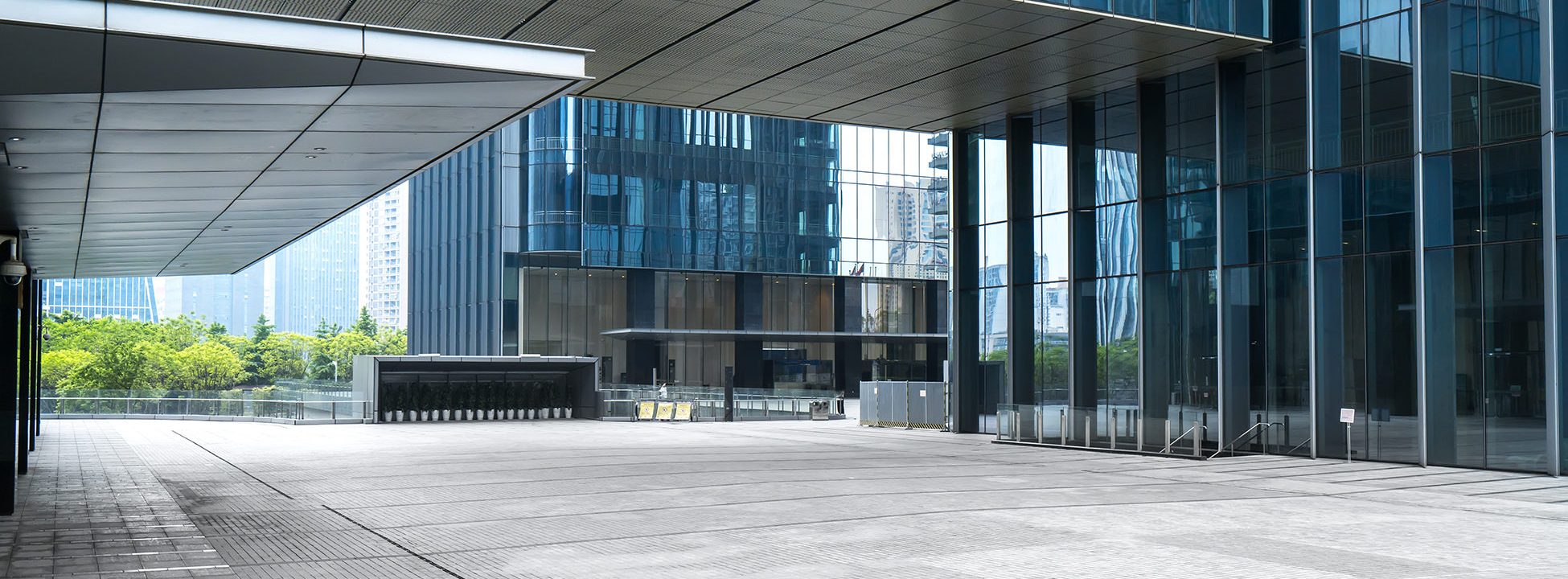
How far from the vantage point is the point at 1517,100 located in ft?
65.4

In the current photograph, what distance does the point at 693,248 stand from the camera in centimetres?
6069

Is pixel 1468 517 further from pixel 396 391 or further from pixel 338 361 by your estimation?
pixel 338 361

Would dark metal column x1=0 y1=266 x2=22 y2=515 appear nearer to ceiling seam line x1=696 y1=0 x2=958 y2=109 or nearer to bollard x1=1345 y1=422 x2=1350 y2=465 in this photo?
ceiling seam line x1=696 y1=0 x2=958 y2=109

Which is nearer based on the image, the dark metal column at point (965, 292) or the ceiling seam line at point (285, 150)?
the ceiling seam line at point (285, 150)

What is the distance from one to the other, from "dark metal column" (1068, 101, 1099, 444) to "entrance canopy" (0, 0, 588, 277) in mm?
15829

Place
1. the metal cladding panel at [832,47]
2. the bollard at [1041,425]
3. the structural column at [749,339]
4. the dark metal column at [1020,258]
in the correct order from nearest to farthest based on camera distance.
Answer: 1. the metal cladding panel at [832,47]
2. the bollard at [1041,425]
3. the dark metal column at [1020,258]
4. the structural column at [749,339]

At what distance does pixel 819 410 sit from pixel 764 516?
94.3ft

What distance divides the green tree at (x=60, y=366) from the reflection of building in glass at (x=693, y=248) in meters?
18.4

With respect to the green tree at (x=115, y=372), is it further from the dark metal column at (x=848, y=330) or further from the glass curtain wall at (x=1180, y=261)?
the glass curtain wall at (x=1180, y=261)

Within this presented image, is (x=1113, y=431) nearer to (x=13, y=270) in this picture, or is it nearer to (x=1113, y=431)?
(x=1113, y=431)

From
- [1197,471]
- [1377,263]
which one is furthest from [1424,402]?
[1197,471]

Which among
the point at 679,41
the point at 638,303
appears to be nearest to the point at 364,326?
the point at 638,303

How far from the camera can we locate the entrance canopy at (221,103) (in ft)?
29.5

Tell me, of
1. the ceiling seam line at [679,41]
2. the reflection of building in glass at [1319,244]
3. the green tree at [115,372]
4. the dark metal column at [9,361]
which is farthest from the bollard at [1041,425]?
the green tree at [115,372]
